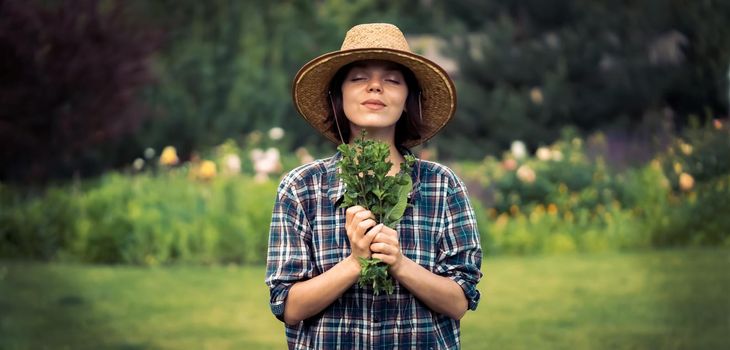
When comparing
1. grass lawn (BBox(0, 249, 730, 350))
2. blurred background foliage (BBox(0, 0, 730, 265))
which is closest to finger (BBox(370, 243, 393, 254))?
grass lawn (BBox(0, 249, 730, 350))

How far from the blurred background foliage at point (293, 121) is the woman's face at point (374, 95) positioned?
5803 mm

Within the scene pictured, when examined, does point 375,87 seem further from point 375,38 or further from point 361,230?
point 361,230

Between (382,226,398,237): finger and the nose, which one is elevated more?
the nose

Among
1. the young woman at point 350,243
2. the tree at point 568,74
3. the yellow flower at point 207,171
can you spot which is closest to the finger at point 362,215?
the young woman at point 350,243

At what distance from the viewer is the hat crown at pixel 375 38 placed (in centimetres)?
241

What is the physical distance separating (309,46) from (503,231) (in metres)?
7.02

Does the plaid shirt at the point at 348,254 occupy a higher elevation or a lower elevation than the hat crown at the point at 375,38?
lower

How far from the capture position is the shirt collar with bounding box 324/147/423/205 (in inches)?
95.7

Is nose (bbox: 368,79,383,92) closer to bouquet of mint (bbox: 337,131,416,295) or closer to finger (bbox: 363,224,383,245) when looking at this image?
bouquet of mint (bbox: 337,131,416,295)

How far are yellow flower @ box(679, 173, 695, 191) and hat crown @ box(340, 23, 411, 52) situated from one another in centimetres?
634

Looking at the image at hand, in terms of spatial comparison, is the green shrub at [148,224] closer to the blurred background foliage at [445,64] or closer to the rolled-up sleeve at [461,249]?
the blurred background foliage at [445,64]

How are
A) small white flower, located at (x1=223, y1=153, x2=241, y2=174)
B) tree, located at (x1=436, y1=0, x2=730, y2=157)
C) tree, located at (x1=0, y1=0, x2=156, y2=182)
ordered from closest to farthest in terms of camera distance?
tree, located at (x1=0, y1=0, x2=156, y2=182)
small white flower, located at (x1=223, y1=153, x2=241, y2=174)
tree, located at (x1=436, y1=0, x2=730, y2=157)

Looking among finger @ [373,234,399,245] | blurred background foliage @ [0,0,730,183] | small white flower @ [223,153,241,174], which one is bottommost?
finger @ [373,234,399,245]

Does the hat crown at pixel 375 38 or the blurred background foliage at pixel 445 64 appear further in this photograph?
the blurred background foliage at pixel 445 64
